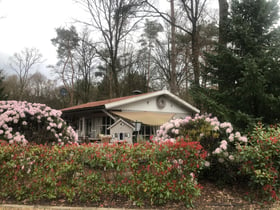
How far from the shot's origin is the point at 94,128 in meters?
17.4

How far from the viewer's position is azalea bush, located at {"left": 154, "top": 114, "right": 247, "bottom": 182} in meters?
4.91

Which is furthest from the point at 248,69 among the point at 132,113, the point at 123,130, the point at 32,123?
the point at 132,113

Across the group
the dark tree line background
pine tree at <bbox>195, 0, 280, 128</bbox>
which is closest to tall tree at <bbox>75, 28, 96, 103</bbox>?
the dark tree line background

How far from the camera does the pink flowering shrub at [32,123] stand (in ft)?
20.6

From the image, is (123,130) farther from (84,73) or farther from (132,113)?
(84,73)

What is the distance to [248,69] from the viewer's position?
5.96 m

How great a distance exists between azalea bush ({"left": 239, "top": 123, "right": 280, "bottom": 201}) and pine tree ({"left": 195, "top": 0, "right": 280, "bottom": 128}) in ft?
6.15

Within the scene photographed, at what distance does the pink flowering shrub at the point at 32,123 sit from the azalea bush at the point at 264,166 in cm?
457

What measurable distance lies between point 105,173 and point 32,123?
11.1ft

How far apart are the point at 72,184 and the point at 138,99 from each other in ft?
38.7

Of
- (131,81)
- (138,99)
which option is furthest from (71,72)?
(138,99)

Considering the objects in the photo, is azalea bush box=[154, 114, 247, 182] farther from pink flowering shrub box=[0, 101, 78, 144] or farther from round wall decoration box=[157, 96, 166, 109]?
round wall decoration box=[157, 96, 166, 109]

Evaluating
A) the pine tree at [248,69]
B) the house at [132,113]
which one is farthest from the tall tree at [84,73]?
the pine tree at [248,69]

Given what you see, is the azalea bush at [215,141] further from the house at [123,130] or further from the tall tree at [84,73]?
the tall tree at [84,73]
